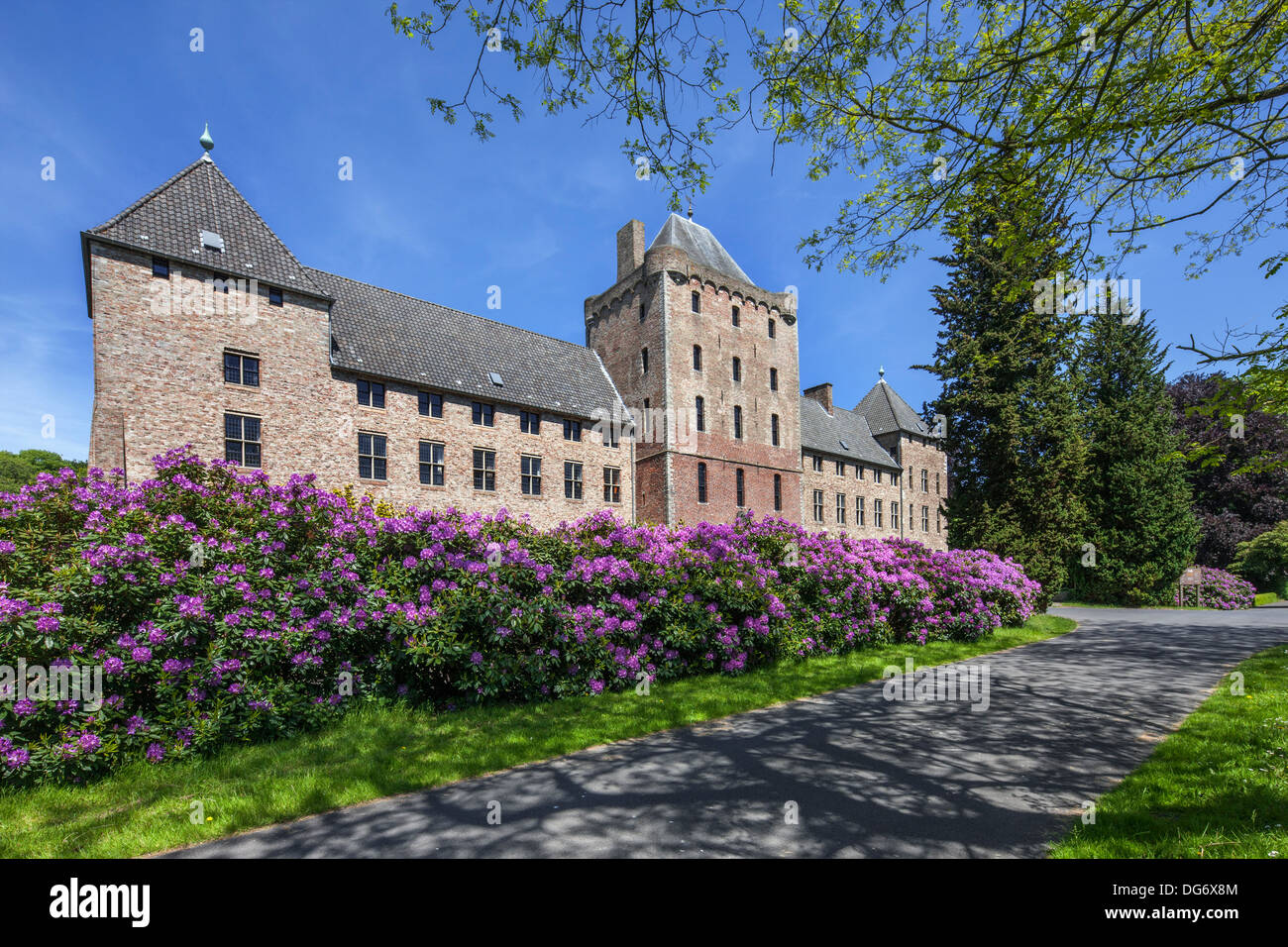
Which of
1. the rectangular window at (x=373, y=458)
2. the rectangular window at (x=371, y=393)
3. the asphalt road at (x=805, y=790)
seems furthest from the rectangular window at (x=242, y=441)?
the asphalt road at (x=805, y=790)

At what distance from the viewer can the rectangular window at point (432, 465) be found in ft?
80.2

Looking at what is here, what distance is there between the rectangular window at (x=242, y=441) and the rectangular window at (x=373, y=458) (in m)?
3.50

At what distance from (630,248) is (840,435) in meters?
21.4

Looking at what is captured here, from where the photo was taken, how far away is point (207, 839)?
411 cm

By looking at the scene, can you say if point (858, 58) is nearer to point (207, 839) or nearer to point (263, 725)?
point (207, 839)

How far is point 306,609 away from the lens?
690 centimetres

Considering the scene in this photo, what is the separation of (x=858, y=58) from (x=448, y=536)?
301 inches

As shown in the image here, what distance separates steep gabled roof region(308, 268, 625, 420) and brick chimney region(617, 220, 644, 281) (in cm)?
633

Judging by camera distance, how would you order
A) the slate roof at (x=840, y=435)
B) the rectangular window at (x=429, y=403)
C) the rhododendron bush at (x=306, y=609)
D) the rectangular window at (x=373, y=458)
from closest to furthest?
1. the rhododendron bush at (x=306, y=609)
2. the rectangular window at (x=373, y=458)
3. the rectangular window at (x=429, y=403)
4. the slate roof at (x=840, y=435)

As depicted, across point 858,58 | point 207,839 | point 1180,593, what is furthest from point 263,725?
point 1180,593

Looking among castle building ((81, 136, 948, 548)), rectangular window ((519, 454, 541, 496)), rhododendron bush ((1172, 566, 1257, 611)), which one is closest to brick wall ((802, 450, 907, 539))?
castle building ((81, 136, 948, 548))

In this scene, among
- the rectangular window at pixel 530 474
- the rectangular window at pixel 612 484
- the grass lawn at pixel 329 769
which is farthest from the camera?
the rectangular window at pixel 612 484

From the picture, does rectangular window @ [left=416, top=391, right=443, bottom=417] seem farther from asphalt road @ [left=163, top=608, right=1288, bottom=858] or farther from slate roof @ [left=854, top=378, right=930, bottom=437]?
slate roof @ [left=854, top=378, right=930, bottom=437]

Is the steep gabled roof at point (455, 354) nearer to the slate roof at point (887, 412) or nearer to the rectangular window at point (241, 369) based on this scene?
the rectangular window at point (241, 369)
